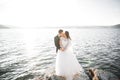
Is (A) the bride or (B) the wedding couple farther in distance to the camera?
(A) the bride

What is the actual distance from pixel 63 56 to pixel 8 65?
12.2 metres

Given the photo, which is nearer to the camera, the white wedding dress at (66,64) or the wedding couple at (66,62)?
the wedding couple at (66,62)

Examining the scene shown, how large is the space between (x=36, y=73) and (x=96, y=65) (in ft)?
28.4

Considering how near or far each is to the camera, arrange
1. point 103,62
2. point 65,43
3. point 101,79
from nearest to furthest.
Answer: point 65,43 < point 101,79 < point 103,62

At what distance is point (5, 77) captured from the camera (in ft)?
54.7

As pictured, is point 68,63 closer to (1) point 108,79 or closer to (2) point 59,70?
(2) point 59,70

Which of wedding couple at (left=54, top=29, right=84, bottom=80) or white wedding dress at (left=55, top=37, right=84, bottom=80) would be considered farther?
white wedding dress at (left=55, top=37, right=84, bottom=80)

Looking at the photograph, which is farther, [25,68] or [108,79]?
[25,68]

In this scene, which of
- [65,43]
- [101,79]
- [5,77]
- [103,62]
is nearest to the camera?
[65,43]

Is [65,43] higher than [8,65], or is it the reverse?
[65,43]

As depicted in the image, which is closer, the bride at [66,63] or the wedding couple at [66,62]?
the wedding couple at [66,62]

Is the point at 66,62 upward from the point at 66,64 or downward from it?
upward

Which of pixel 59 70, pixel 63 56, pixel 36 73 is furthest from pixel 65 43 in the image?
pixel 36 73

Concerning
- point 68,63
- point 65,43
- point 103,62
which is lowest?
point 103,62
